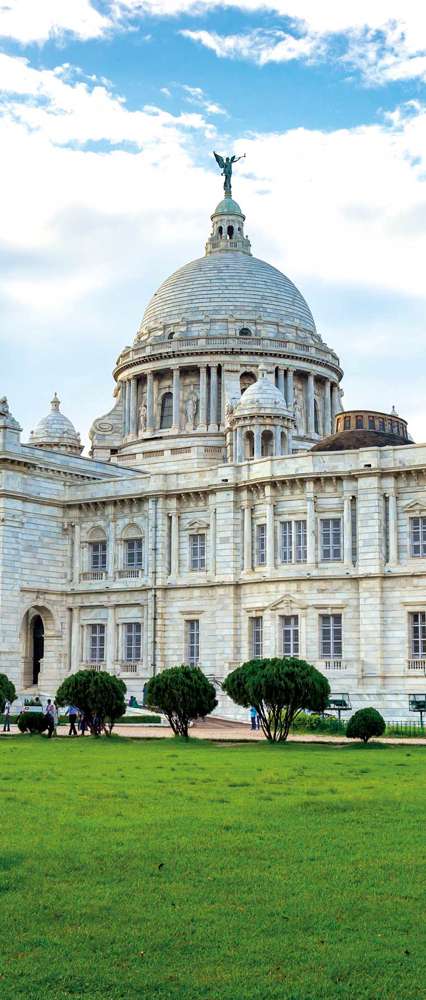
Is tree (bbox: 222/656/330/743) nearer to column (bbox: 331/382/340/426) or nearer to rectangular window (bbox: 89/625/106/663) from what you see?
rectangular window (bbox: 89/625/106/663)

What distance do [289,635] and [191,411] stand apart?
96.0 ft

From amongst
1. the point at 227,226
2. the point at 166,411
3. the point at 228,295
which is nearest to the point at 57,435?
the point at 166,411

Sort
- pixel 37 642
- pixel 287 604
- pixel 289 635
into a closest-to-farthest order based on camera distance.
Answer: pixel 287 604 < pixel 289 635 < pixel 37 642

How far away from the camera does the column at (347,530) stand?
5452cm

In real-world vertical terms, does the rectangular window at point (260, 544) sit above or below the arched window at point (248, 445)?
below

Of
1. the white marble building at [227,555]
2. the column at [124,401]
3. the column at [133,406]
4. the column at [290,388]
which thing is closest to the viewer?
the white marble building at [227,555]

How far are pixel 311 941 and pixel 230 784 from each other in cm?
1141

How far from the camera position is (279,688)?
34.7 m

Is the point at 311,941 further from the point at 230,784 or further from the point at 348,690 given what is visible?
the point at 348,690

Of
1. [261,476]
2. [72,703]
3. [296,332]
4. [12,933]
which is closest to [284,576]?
[261,476]

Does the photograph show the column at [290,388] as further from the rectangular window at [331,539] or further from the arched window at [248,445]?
the rectangular window at [331,539]

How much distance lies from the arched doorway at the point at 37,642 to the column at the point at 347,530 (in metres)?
18.8

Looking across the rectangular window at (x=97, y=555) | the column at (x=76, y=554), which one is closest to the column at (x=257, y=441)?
the rectangular window at (x=97, y=555)

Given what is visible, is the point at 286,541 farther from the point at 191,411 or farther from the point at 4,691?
the point at 191,411
